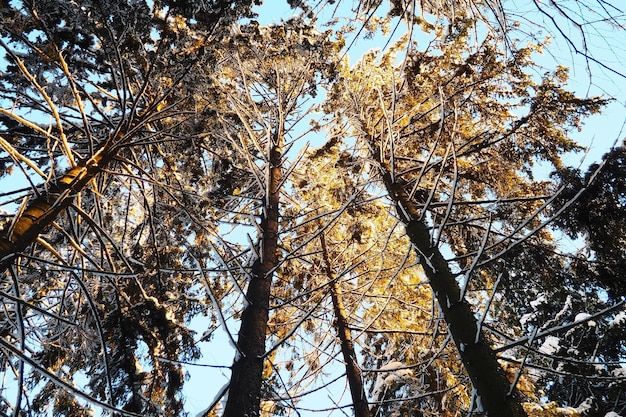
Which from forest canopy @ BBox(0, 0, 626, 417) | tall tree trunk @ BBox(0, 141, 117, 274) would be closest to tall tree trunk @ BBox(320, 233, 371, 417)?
forest canopy @ BBox(0, 0, 626, 417)

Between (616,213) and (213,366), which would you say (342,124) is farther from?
(213,366)

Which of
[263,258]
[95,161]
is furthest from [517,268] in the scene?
[95,161]

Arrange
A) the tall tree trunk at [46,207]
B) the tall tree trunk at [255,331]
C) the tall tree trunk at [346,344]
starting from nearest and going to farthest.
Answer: the tall tree trunk at [46,207] < the tall tree trunk at [255,331] < the tall tree trunk at [346,344]

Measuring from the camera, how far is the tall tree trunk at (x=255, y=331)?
3.10m

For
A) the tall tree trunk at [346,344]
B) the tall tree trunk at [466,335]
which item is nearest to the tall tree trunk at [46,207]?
the tall tree trunk at [466,335]

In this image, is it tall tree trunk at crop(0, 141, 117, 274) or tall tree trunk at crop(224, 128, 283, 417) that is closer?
tall tree trunk at crop(0, 141, 117, 274)

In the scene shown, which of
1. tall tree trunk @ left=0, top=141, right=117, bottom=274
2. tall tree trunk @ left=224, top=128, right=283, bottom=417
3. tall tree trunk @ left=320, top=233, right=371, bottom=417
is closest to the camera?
tall tree trunk @ left=0, top=141, right=117, bottom=274

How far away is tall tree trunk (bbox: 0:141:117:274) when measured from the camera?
9.20 ft

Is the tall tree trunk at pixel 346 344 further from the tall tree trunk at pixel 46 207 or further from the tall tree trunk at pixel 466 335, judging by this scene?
the tall tree trunk at pixel 46 207

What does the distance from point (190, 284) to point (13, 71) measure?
5243 mm

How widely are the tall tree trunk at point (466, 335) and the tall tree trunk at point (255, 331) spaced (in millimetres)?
1695

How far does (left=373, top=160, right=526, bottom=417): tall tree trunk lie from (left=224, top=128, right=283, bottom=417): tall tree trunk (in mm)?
1695

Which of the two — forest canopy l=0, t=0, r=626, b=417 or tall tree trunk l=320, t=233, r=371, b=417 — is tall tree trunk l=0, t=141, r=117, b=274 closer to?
forest canopy l=0, t=0, r=626, b=417

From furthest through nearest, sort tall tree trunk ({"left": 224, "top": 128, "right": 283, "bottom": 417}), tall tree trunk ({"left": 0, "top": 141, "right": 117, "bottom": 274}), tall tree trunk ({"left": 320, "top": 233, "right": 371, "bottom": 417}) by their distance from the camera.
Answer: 1. tall tree trunk ({"left": 320, "top": 233, "right": 371, "bottom": 417})
2. tall tree trunk ({"left": 224, "top": 128, "right": 283, "bottom": 417})
3. tall tree trunk ({"left": 0, "top": 141, "right": 117, "bottom": 274})
